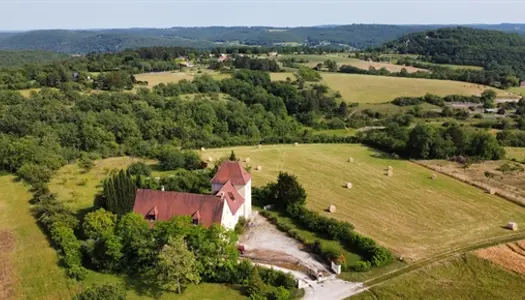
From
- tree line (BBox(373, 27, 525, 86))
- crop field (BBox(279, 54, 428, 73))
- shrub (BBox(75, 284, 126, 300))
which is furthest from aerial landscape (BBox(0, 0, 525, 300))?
crop field (BBox(279, 54, 428, 73))

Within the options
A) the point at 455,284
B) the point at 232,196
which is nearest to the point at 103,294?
the point at 232,196

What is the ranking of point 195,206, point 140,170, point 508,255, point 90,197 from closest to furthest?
point 508,255 < point 195,206 < point 90,197 < point 140,170

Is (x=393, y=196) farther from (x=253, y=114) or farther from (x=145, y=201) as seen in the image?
(x=253, y=114)

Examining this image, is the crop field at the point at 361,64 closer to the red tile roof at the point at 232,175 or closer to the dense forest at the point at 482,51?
the dense forest at the point at 482,51

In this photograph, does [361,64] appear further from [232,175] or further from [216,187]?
[216,187]

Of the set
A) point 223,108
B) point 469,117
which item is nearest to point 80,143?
point 223,108

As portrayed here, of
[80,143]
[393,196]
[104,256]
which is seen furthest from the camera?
[80,143]

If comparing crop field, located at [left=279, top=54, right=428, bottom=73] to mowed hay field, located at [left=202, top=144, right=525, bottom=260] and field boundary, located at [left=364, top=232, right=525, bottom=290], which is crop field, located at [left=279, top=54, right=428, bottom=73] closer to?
mowed hay field, located at [left=202, top=144, right=525, bottom=260]
